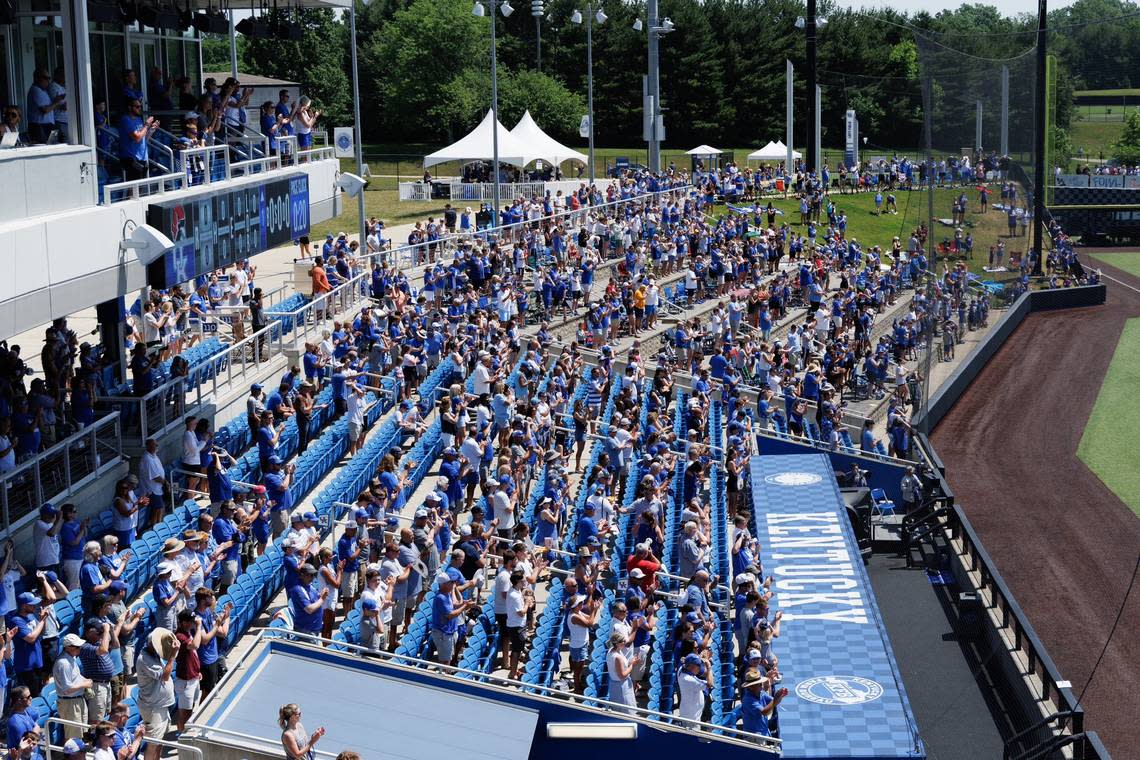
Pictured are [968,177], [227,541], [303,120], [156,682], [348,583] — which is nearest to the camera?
[156,682]

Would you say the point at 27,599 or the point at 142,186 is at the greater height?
the point at 142,186

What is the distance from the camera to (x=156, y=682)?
10805mm

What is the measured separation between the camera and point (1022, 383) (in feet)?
109

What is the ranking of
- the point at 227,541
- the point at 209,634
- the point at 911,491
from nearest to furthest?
the point at 209,634, the point at 227,541, the point at 911,491

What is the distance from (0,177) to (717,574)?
9680 mm

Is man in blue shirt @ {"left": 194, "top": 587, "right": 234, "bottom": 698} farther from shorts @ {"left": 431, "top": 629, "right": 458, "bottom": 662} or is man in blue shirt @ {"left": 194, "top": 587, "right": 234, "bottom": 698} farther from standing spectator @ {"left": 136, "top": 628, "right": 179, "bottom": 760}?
shorts @ {"left": 431, "top": 629, "right": 458, "bottom": 662}

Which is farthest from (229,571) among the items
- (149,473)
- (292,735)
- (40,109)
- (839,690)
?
(839,690)

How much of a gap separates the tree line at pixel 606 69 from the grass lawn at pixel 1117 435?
143ft

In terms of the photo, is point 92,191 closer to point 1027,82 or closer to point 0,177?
point 0,177

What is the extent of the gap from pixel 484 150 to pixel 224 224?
103ft

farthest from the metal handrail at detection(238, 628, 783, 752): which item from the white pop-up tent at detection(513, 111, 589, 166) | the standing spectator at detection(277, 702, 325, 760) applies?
the white pop-up tent at detection(513, 111, 589, 166)

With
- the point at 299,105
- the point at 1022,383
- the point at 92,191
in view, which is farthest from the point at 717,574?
the point at 1022,383

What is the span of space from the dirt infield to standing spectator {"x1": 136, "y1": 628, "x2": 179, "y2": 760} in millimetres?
10319

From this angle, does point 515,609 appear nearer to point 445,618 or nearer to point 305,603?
point 445,618
